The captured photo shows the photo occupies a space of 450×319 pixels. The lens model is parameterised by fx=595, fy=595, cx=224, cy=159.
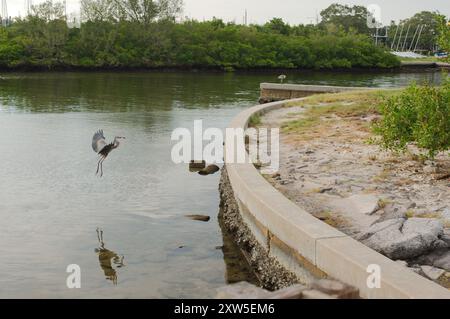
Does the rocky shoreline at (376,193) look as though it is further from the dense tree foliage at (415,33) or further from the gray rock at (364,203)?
the dense tree foliage at (415,33)

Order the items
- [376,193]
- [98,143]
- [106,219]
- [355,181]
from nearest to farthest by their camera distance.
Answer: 1. [376,193]
2. [355,181]
3. [106,219]
4. [98,143]

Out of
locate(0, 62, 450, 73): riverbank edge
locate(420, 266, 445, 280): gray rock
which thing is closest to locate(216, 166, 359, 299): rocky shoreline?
locate(420, 266, 445, 280): gray rock

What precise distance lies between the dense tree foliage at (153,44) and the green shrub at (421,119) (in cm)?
5683

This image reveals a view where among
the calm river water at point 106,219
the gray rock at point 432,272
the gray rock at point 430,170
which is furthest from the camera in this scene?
the gray rock at point 430,170

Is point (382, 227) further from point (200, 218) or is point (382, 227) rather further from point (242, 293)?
point (200, 218)

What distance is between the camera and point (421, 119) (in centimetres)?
852

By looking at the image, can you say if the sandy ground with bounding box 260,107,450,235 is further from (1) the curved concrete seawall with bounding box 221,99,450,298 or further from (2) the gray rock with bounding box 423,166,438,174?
(1) the curved concrete seawall with bounding box 221,99,450,298

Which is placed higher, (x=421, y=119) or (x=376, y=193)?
(x=421, y=119)

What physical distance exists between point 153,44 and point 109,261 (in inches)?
2464

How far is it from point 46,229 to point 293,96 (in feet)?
Answer: 63.4

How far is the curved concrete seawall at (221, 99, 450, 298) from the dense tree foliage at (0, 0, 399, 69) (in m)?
57.7

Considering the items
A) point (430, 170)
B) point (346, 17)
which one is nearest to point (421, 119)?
point (430, 170)

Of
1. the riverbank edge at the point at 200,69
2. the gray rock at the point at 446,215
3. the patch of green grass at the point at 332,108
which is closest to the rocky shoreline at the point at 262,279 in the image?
the gray rock at the point at 446,215

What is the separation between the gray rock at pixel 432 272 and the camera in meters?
5.27
